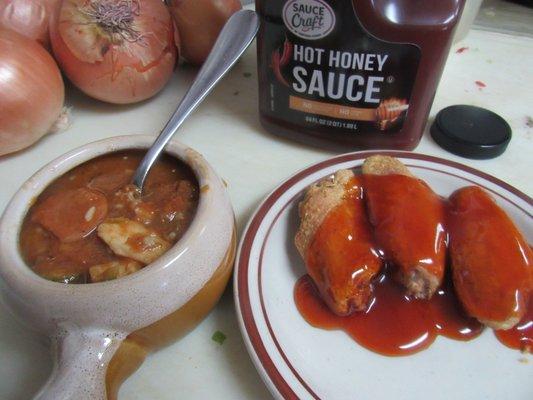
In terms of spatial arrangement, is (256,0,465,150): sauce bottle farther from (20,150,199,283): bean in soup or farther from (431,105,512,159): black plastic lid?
(20,150,199,283): bean in soup

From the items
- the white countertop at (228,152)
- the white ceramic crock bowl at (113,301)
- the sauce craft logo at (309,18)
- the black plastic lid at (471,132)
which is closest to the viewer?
the white ceramic crock bowl at (113,301)

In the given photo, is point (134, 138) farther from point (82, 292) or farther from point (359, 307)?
point (359, 307)

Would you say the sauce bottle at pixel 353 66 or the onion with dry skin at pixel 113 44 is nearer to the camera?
the sauce bottle at pixel 353 66

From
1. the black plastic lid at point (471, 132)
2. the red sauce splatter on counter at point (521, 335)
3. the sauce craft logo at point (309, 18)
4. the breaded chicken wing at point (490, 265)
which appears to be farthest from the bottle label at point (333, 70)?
the red sauce splatter on counter at point (521, 335)

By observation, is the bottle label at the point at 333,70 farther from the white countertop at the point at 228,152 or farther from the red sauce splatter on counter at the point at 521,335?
the red sauce splatter on counter at the point at 521,335

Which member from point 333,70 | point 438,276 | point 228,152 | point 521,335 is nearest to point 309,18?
point 333,70

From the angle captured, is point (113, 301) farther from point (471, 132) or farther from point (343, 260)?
point (471, 132)

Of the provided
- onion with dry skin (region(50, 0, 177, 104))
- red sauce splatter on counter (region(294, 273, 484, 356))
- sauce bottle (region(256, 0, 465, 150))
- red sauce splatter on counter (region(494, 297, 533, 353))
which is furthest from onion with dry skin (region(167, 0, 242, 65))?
red sauce splatter on counter (region(494, 297, 533, 353))
